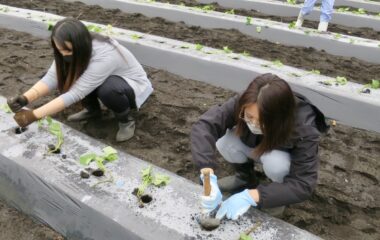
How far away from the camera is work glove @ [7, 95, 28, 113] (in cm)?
246

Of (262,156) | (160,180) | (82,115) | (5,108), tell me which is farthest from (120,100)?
(262,156)

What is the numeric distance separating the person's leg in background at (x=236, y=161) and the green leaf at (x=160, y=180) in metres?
0.39

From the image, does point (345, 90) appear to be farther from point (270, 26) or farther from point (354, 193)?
point (270, 26)

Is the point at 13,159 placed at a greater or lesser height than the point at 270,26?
lesser

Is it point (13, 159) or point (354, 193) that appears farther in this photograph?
point (354, 193)

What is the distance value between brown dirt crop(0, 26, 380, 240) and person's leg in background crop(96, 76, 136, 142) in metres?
0.09

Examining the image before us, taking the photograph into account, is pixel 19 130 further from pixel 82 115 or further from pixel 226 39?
pixel 226 39

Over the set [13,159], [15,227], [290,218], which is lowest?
[15,227]

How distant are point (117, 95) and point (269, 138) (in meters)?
1.26

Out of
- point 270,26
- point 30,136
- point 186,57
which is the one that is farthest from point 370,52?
point 30,136

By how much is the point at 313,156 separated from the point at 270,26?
362 centimetres

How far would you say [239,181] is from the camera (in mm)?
2393

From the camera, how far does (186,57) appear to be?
387 centimetres

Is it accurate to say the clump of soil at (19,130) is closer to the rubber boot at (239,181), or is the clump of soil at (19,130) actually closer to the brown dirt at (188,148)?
the brown dirt at (188,148)
